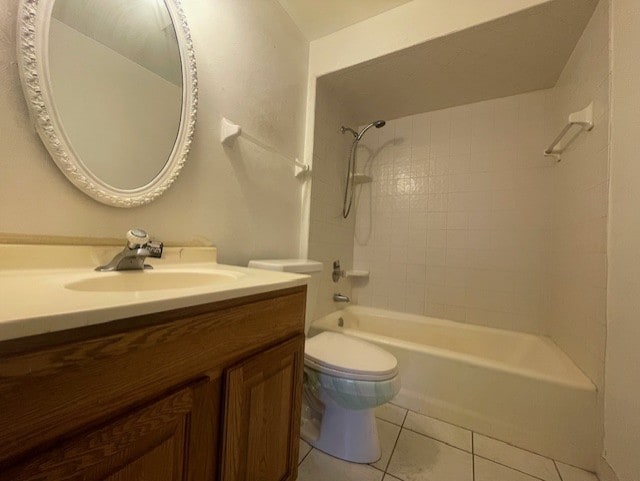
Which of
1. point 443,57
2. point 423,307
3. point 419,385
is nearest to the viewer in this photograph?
point 419,385

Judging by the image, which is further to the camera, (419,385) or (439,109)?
(439,109)

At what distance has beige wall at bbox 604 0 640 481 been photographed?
0.90 meters

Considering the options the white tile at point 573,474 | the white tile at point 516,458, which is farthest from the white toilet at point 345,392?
the white tile at point 573,474

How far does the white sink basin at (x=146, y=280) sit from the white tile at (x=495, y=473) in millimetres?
1237

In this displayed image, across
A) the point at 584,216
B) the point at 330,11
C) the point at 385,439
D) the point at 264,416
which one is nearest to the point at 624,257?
the point at 584,216

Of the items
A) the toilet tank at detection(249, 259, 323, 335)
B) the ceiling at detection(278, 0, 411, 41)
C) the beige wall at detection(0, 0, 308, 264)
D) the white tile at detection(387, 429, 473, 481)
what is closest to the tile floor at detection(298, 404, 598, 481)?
the white tile at detection(387, 429, 473, 481)

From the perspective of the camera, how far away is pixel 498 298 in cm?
184

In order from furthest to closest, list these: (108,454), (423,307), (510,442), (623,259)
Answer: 1. (423,307)
2. (510,442)
3. (623,259)
4. (108,454)

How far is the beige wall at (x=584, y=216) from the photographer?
1100 mm

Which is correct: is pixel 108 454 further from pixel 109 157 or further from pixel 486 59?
pixel 486 59

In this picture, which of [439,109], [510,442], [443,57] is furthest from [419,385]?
[439,109]


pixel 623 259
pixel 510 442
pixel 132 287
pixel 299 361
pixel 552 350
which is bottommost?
pixel 510 442

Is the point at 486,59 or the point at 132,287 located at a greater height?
the point at 486,59

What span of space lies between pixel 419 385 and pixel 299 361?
3.03 ft
